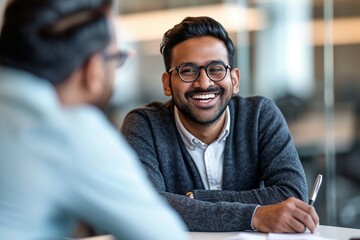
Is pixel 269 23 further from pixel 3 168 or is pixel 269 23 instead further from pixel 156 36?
pixel 3 168

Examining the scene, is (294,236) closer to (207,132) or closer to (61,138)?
(207,132)

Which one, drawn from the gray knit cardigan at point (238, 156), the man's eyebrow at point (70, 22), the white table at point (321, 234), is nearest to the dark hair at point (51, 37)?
the man's eyebrow at point (70, 22)

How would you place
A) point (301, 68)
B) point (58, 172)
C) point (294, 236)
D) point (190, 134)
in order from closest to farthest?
point (58, 172), point (294, 236), point (190, 134), point (301, 68)

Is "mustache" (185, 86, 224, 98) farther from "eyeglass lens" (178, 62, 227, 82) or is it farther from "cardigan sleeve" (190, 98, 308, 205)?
"cardigan sleeve" (190, 98, 308, 205)

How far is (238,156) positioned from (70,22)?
1500 mm

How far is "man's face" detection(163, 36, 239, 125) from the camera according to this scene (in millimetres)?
2635

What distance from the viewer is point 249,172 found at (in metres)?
2.69

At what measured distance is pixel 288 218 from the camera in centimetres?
218

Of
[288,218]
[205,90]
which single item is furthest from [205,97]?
[288,218]

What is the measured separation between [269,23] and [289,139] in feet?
10.6

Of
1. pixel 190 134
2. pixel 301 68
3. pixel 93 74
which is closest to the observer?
pixel 93 74

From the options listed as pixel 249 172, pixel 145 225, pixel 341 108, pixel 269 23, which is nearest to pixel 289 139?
pixel 249 172

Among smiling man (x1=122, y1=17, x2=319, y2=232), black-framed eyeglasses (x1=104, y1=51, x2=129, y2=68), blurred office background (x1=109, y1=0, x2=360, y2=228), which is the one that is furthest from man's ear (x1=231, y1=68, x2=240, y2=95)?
blurred office background (x1=109, y1=0, x2=360, y2=228)

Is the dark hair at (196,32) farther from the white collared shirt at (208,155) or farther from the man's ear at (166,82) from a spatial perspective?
the white collared shirt at (208,155)
